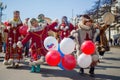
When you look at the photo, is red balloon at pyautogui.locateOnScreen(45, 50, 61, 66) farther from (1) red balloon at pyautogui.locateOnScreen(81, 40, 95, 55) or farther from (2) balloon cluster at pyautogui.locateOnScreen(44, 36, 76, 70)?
(1) red balloon at pyautogui.locateOnScreen(81, 40, 95, 55)

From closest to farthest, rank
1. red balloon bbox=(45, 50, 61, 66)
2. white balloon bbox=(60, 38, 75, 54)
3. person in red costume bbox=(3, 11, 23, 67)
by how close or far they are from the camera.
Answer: red balloon bbox=(45, 50, 61, 66) → white balloon bbox=(60, 38, 75, 54) → person in red costume bbox=(3, 11, 23, 67)

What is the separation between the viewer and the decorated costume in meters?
10.7

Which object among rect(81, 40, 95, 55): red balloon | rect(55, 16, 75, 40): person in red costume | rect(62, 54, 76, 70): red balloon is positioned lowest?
rect(62, 54, 76, 70): red balloon

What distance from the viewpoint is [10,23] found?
10797 mm

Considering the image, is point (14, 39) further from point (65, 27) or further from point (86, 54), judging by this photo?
point (86, 54)

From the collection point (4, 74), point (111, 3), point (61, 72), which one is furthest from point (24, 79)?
point (111, 3)

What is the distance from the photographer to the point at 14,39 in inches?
430

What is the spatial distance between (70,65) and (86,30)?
1498 mm

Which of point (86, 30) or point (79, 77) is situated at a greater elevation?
point (86, 30)

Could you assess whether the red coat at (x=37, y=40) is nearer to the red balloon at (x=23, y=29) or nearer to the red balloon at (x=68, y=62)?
the red balloon at (x=23, y=29)

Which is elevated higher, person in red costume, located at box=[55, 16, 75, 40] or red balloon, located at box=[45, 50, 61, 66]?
person in red costume, located at box=[55, 16, 75, 40]

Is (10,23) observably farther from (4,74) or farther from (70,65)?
(70,65)

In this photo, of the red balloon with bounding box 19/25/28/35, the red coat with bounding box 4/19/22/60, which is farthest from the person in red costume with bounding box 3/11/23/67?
the red balloon with bounding box 19/25/28/35

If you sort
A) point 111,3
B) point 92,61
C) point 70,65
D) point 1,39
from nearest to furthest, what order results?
point 70,65
point 92,61
point 1,39
point 111,3
